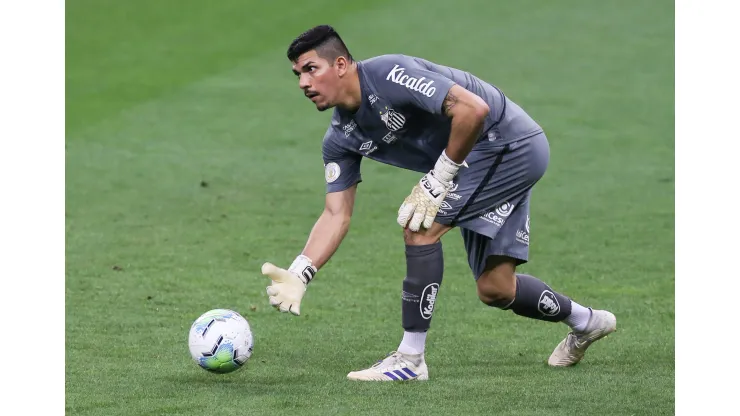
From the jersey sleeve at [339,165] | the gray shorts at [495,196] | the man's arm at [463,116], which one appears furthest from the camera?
the jersey sleeve at [339,165]

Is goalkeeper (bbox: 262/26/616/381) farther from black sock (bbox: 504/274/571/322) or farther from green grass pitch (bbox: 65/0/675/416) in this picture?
green grass pitch (bbox: 65/0/675/416)

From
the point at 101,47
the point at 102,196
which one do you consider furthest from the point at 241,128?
the point at 101,47

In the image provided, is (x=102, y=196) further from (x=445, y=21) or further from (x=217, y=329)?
(x=445, y=21)

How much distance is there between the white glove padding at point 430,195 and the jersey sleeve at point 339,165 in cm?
56

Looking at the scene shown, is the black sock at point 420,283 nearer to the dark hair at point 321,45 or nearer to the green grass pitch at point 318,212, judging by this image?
the green grass pitch at point 318,212

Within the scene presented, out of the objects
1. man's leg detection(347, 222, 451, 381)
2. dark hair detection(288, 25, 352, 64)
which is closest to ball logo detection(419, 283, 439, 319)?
man's leg detection(347, 222, 451, 381)

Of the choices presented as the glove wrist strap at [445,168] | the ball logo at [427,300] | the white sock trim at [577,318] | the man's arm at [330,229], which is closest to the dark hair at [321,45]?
the glove wrist strap at [445,168]

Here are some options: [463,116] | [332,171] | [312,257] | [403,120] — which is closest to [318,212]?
[332,171]

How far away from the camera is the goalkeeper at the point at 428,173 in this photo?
207 inches

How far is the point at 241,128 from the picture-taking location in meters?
13.8

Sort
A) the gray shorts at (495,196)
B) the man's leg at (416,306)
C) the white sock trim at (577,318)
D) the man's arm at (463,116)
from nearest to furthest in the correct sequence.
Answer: the man's arm at (463,116) < the man's leg at (416,306) < the gray shorts at (495,196) < the white sock trim at (577,318)

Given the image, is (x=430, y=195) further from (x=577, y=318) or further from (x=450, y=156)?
(x=577, y=318)
